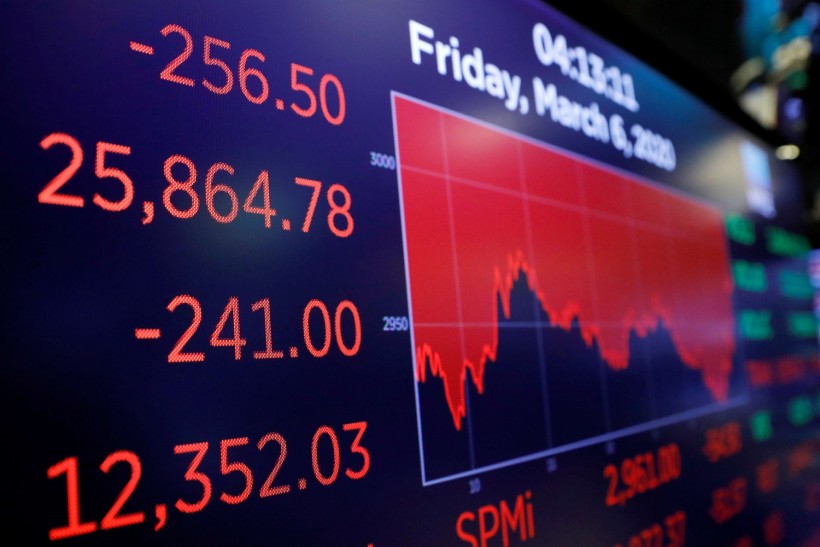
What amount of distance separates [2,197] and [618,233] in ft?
5.61

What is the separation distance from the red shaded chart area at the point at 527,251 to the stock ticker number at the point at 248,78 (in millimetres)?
187

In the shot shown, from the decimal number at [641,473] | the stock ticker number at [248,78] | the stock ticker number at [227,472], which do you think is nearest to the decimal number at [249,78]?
the stock ticker number at [248,78]

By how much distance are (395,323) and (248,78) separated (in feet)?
1.72

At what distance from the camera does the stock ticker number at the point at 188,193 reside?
97cm

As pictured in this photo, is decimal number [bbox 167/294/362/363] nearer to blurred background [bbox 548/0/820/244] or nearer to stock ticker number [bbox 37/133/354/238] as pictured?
stock ticker number [bbox 37/133/354/238]

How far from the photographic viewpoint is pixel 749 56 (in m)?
4.25

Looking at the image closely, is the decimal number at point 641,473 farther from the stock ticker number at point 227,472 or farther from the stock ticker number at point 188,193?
the stock ticker number at point 188,193

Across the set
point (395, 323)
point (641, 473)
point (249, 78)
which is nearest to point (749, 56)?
point (641, 473)

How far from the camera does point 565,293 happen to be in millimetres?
1886

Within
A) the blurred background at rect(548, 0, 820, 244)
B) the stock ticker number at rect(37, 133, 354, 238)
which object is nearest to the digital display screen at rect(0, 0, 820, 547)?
the stock ticker number at rect(37, 133, 354, 238)

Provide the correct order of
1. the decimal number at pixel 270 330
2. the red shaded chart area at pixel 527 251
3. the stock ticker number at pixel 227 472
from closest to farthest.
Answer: the stock ticker number at pixel 227 472, the decimal number at pixel 270 330, the red shaded chart area at pixel 527 251

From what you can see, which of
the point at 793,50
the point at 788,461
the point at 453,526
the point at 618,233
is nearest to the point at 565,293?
the point at 618,233

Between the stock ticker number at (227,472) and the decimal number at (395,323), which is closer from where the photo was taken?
the stock ticker number at (227,472)

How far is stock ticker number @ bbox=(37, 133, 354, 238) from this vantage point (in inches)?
38.0
